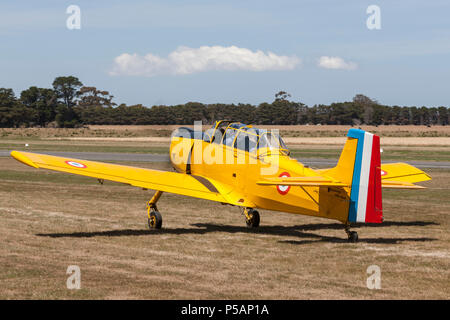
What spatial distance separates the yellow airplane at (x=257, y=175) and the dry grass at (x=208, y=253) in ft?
2.72

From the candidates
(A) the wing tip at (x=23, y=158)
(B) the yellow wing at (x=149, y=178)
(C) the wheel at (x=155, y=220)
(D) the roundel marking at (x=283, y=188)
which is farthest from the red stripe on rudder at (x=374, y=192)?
(A) the wing tip at (x=23, y=158)

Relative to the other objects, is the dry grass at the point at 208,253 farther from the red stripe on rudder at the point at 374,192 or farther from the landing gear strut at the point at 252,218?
the red stripe on rudder at the point at 374,192

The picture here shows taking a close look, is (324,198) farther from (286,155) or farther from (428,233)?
(428,233)

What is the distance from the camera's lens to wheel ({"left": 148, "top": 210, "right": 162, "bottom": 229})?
1628cm

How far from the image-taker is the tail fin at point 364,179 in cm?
1328

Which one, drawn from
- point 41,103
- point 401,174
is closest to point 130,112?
point 41,103

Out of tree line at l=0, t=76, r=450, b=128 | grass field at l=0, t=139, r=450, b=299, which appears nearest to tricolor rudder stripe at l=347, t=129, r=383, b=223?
grass field at l=0, t=139, r=450, b=299

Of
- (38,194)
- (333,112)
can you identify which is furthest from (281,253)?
(333,112)

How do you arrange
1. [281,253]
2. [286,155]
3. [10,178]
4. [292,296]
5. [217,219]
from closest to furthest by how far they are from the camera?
[292,296]
[281,253]
[286,155]
[217,219]
[10,178]

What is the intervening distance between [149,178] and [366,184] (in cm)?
534

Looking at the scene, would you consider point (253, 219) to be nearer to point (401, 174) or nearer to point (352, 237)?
point (352, 237)

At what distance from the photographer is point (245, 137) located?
15359 millimetres

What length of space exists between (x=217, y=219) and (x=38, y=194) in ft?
28.4

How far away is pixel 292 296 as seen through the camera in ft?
31.4
